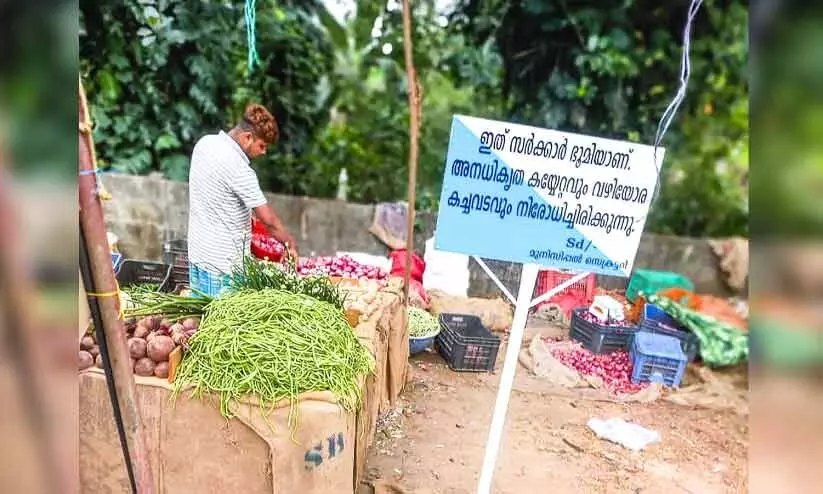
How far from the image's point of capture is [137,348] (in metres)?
2.54

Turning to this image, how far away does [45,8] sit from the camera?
1.06 m

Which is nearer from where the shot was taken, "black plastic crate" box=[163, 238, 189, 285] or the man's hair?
the man's hair

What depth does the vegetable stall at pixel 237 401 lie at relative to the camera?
7.94 ft

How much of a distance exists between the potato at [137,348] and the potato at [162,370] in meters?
0.08

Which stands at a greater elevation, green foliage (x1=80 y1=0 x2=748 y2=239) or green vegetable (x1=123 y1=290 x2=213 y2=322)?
green foliage (x1=80 y1=0 x2=748 y2=239)

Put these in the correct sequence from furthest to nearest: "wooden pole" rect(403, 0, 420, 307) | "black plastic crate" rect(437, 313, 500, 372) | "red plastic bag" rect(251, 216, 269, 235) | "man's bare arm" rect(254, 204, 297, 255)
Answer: "black plastic crate" rect(437, 313, 500, 372) → "red plastic bag" rect(251, 216, 269, 235) → "man's bare arm" rect(254, 204, 297, 255) → "wooden pole" rect(403, 0, 420, 307)

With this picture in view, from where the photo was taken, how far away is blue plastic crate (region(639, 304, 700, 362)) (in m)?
4.80

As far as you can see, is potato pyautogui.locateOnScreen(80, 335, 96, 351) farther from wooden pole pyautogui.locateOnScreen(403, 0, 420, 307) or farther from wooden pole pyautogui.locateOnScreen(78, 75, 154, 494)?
wooden pole pyautogui.locateOnScreen(403, 0, 420, 307)

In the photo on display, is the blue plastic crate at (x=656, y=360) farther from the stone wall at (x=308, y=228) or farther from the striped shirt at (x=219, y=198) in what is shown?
the striped shirt at (x=219, y=198)

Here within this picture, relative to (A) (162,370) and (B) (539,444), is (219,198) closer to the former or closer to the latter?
(A) (162,370)

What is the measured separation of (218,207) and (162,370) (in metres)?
1.01

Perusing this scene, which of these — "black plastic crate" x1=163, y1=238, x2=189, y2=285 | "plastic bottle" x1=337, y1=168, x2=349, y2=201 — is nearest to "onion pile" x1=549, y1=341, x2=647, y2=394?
"black plastic crate" x1=163, y1=238, x2=189, y2=285

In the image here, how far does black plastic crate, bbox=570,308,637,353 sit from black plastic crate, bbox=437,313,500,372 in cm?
58

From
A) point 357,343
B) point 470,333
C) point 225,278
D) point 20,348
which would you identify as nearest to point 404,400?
point 470,333
